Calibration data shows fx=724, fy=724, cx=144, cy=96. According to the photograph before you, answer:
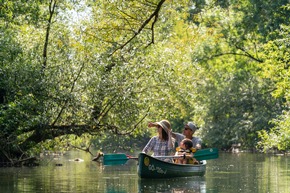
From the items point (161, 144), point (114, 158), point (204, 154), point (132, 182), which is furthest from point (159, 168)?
point (204, 154)

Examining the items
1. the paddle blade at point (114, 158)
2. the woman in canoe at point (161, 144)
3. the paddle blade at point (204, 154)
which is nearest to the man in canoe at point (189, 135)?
the woman in canoe at point (161, 144)

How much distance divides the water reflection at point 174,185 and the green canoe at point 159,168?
0.47ft

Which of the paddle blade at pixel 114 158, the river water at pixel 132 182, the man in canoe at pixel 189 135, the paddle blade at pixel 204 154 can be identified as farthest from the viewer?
the paddle blade at pixel 204 154

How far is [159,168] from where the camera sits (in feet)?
61.9

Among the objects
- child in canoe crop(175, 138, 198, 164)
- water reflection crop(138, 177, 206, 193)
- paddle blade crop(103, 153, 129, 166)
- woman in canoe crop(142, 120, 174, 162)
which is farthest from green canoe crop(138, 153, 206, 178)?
paddle blade crop(103, 153, 129, 166)

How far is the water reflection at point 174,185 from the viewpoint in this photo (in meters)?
16.4

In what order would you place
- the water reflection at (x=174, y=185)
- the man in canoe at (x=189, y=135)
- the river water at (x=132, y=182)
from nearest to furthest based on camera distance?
the water reflection at (x=174, y=185) < the river water at (x=132, y=182) < the man in canoe at (x=189, y=135)

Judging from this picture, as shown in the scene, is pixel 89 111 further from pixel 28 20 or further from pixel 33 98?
pixel 28 20

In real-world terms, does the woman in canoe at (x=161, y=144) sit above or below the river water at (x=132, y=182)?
above

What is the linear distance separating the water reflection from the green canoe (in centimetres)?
14

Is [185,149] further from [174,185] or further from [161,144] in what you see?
[174,185]

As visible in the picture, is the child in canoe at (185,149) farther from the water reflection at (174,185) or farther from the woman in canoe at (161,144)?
the water reflection at (174,185)

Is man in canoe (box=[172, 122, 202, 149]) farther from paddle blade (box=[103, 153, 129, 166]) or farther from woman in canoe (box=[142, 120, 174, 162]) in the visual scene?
paddle blade (box=[103, 153, 129, 166])

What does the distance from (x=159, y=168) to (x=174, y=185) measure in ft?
3.85
